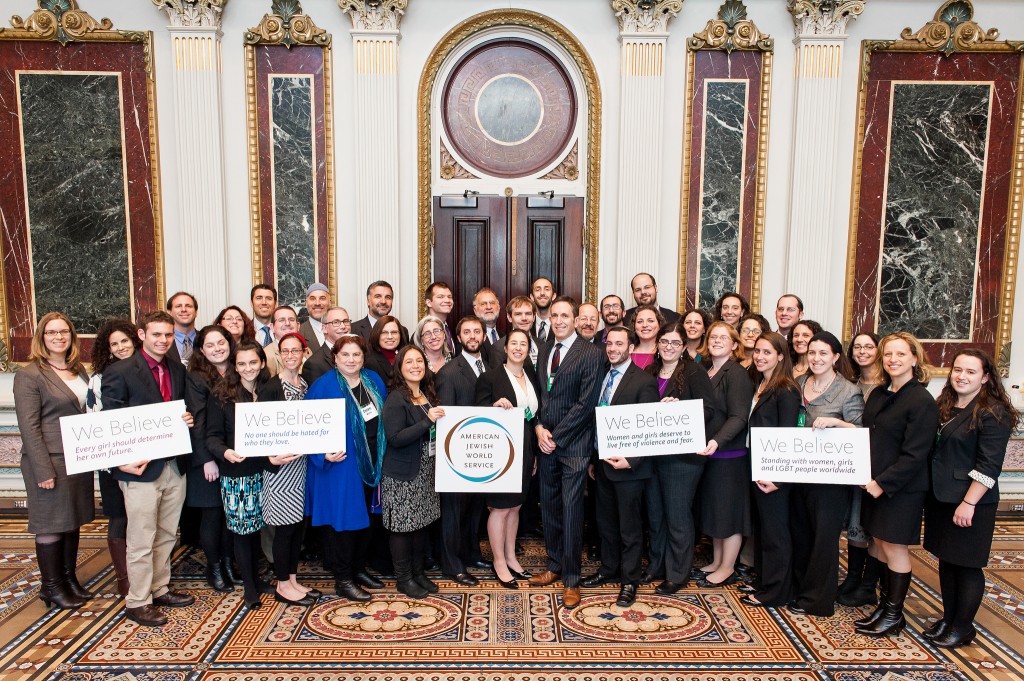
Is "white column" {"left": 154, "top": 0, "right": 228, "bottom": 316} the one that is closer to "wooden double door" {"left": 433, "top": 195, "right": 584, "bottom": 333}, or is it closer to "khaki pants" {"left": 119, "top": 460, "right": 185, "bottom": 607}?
"wooden double door" {"left": 433, "top": 195, "right": 584, "bottom": 333}

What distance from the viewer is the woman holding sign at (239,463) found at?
400cm

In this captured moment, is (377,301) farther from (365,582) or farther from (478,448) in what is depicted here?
(365,582)

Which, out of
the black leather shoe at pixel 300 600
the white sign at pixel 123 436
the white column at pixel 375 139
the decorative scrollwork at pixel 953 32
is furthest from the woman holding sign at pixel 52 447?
the decorative scrollwork at pixel 953 32

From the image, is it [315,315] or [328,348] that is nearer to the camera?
[328,348]

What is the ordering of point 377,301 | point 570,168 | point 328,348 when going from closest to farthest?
1. point 328,348
2. point 377,301
3. point 570,168

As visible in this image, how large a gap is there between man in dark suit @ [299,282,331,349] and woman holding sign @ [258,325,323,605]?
1.29 m

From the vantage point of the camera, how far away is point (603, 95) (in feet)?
21.3

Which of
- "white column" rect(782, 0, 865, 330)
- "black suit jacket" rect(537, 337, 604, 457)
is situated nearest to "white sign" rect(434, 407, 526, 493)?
"black suit jacket" rect(537, 337, 604, 457)

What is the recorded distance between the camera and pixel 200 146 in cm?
632

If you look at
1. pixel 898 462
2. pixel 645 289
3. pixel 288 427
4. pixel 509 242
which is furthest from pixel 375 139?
pixel 898 462

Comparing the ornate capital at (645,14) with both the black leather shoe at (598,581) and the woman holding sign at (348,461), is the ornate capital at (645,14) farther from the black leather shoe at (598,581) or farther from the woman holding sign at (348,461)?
the black leather shoe at (598,581)

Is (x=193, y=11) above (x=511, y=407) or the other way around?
→ above

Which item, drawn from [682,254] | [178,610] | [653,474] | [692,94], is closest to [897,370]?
[653,474]

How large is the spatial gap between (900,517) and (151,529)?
434 centimetres
